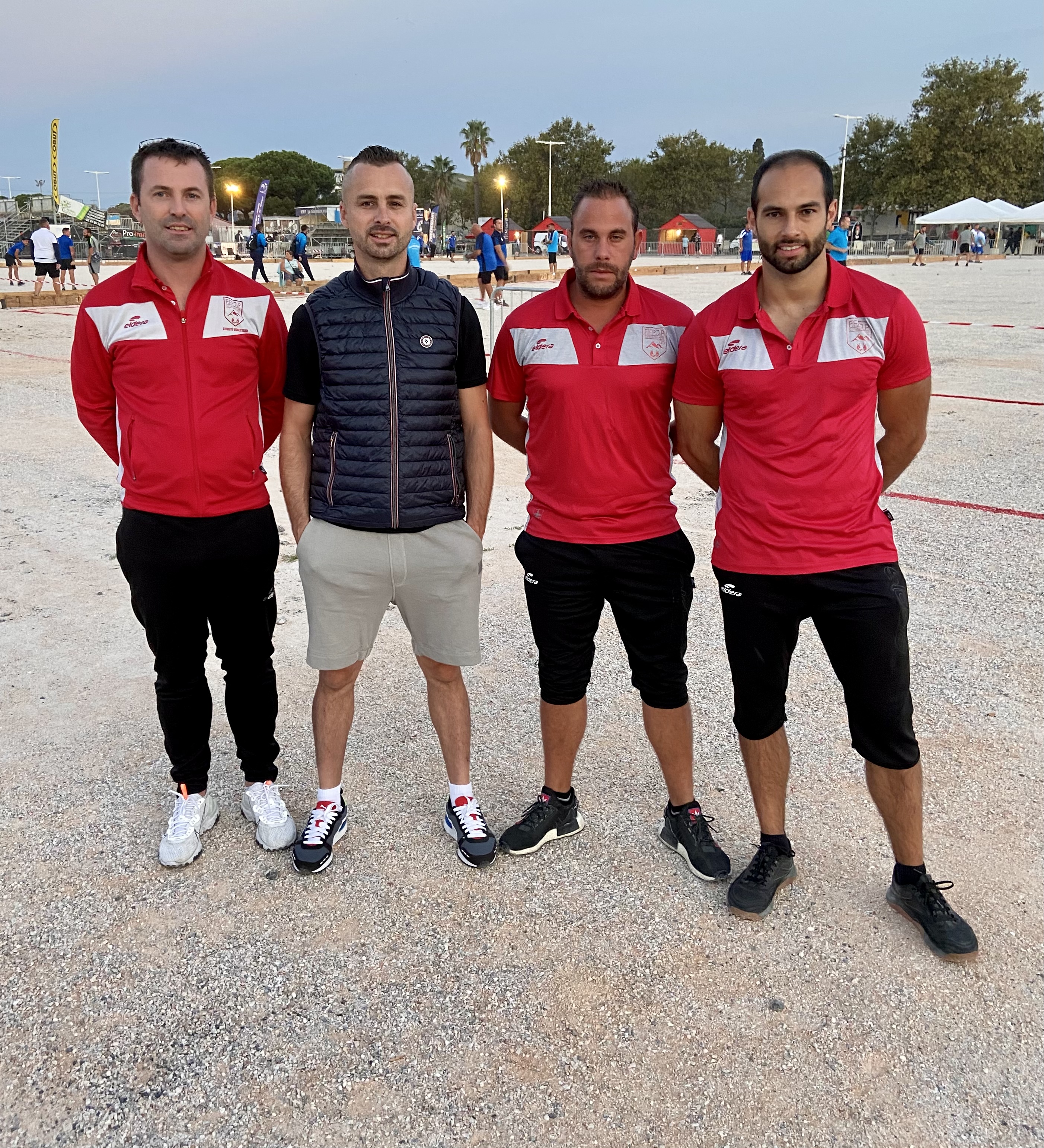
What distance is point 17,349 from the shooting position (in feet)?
49.3

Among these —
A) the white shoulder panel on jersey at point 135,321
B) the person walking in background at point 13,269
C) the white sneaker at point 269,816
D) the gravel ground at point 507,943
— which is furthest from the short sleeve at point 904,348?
the person walking in background at point 13,269

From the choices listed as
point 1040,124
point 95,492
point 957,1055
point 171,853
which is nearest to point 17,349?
point 95,492

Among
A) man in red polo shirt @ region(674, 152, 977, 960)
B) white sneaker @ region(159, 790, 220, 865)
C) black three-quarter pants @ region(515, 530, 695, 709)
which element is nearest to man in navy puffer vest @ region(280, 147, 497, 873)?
black three-quarter pants @ region(515, 530, 695, 709)

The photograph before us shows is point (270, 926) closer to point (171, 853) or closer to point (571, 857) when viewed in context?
point (171, 853)

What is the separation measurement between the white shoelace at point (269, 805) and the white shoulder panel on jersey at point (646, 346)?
1.94 metres

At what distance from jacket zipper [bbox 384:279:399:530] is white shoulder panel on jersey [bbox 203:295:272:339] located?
447mm

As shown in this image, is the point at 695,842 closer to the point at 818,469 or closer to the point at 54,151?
the point at 818,469

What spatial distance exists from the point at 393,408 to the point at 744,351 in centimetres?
108

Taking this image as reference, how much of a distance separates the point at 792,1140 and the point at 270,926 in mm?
1578

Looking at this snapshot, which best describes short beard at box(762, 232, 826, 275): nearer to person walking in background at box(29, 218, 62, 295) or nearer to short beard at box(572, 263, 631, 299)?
short beard at box(572, 263, 631, 299)

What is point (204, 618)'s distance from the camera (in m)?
3.17

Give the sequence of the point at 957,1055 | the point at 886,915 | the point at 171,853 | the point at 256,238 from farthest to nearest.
Answer: the point at 256,238 → the point at 171,853 → the point at 886,915 → the point at 957,1055

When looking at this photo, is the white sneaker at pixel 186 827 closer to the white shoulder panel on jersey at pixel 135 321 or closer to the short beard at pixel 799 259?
the white shoulder panel on jersey at pixel 135 321

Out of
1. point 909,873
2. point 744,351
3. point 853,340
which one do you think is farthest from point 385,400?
point 909,873
